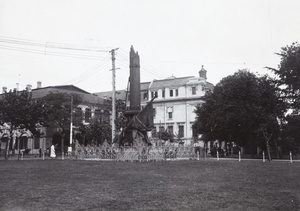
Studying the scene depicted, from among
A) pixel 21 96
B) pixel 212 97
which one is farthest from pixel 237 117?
pixel 21 96

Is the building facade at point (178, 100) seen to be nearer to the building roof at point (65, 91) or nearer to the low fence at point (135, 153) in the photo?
the building roof at point (65, 91)

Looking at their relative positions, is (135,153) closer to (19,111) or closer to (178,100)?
(19,111)

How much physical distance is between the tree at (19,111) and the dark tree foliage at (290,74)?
76.5 feet

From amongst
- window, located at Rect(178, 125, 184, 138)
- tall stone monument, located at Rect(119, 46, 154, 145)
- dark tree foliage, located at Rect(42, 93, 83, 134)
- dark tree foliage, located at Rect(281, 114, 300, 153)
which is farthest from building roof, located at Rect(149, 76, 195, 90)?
tall stone monument, located at Rect(119, 46, 154, 145)

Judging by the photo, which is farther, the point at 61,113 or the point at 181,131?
the point at 181,131

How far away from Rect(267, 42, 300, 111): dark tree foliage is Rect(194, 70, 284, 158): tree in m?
1.17

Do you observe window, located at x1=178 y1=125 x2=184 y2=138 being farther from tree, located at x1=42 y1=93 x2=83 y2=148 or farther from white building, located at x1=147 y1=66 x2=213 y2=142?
tree, located at x1=42 y1=93 x2=83 y2=148

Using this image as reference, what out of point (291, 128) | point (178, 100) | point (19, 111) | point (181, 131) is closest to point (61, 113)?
point (19, 111)

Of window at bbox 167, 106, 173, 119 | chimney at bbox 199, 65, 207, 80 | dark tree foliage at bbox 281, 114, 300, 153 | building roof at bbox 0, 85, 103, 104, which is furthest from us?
chimney at bbox 199, 65, 207, 80

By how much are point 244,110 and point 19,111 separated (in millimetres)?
22347

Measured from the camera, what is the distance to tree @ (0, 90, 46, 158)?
32750 mm

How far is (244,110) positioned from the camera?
36.5m

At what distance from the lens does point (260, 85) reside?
3659 centimetres

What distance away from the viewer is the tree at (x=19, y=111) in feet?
107
